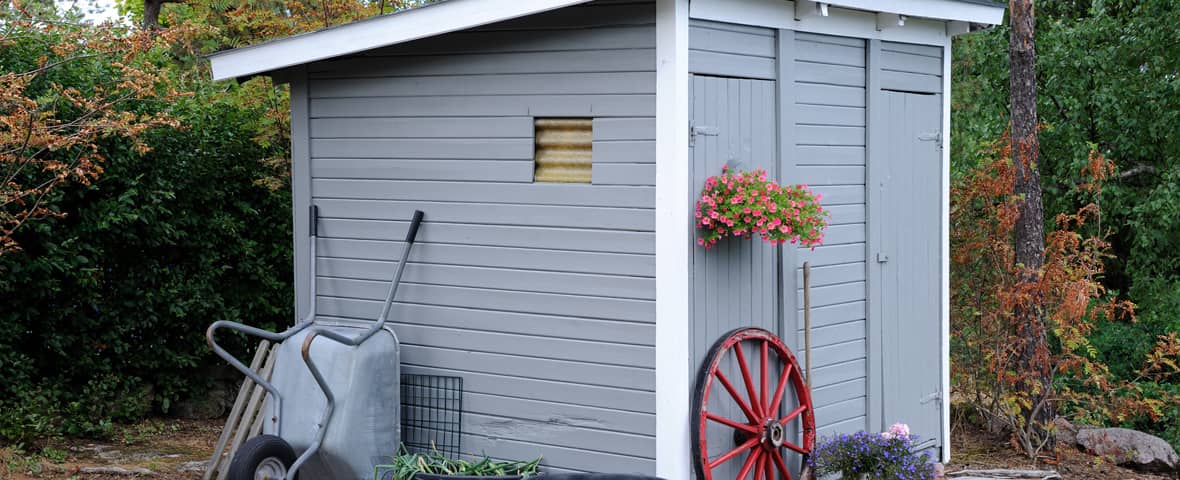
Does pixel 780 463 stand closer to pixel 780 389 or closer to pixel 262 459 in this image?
pixel 780 389

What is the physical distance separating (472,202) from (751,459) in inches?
76.0

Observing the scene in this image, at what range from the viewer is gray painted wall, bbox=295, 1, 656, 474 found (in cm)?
554

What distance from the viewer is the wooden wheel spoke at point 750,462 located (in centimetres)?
579

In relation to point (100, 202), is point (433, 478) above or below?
below

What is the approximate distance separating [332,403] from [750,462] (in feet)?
6.84

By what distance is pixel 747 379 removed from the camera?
5.82m

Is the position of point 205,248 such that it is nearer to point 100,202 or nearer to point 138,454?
point 100,202

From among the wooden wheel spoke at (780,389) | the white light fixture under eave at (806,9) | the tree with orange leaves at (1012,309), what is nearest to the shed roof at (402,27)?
the white light fixture under eave at (806,9)

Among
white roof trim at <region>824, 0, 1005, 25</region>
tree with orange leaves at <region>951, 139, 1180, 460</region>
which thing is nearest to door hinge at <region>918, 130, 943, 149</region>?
white roof trim at <region>824, 0, 1005, 25</region>

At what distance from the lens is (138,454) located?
7188mm

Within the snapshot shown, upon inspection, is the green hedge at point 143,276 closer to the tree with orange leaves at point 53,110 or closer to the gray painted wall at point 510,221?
the tree with orange leaves at point 53,110

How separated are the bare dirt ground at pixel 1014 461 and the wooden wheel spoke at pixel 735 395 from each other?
224 cm

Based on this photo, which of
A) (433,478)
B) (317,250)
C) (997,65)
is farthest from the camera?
(997,65)

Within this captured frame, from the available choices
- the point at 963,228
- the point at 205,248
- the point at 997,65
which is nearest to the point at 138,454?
the point at 205,248
